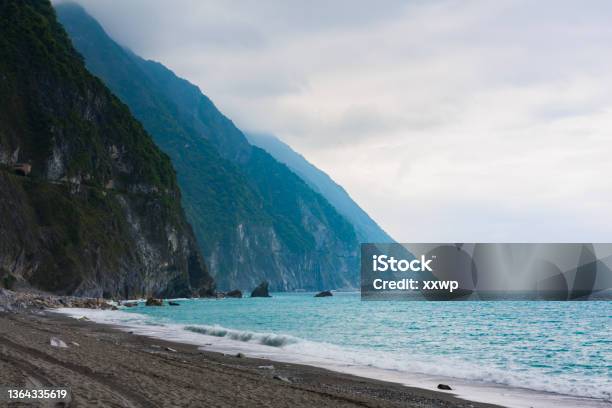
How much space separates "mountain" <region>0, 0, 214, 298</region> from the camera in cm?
8975

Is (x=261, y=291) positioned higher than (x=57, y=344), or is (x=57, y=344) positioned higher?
(x=57, y=344)

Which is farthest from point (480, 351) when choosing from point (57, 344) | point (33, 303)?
point (33, 303)

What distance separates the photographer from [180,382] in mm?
15312

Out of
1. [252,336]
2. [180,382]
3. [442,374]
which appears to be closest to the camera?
[180,382]

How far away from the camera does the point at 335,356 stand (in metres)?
29.2

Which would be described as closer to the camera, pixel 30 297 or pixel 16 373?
pixel 16 373

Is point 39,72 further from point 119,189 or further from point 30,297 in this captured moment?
point 30,297

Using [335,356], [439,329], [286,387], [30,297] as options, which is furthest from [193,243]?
[286,387]

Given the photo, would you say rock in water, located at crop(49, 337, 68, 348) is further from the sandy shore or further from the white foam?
the white foam

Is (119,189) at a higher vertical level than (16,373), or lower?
higher

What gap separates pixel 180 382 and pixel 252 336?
75.6 ft

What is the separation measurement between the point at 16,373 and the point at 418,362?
59.8 feet

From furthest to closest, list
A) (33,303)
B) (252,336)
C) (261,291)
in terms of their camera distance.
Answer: (261,291) → (33,303) → (252,336)

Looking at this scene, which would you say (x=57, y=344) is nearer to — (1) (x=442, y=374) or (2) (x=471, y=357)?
(1) (x=442, y=374)
